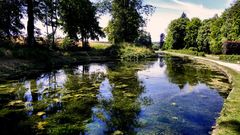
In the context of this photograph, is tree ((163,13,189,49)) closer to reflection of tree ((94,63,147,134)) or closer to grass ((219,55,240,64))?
grass ((219,55,240,64))

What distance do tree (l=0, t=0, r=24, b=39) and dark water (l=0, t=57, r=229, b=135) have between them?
1434 cm

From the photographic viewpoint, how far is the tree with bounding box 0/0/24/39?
32.1 meters

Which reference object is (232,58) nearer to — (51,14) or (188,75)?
(188,75)

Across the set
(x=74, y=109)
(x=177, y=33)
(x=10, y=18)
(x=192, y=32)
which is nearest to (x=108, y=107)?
(x=74, y=109)

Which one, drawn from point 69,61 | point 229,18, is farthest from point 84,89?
point 229,18

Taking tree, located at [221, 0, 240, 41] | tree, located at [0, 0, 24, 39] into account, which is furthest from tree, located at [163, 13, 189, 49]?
tree, located at [0, 0, 24, 39]

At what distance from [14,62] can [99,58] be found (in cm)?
Answer: 2190

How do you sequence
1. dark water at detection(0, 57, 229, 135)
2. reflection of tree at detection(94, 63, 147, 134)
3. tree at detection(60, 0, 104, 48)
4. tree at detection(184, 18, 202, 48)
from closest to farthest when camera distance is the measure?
dark water at detection(0, 57, 229, 135) → reflection of tree at detection(94, 63, 147, 134) → tree at detection(60, 0, 104, 48) → tree at detection(184, 18, 202, 48)

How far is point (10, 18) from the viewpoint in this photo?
33.7m

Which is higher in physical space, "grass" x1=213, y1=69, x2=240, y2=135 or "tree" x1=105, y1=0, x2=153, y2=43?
"tree" x1=105, y1=0, x2=153, y2=43

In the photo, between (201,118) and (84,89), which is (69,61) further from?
(201,118)

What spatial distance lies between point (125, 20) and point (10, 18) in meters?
30.9

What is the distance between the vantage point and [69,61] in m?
38.9

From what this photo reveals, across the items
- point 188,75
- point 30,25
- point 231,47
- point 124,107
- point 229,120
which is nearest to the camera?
point 229,120
